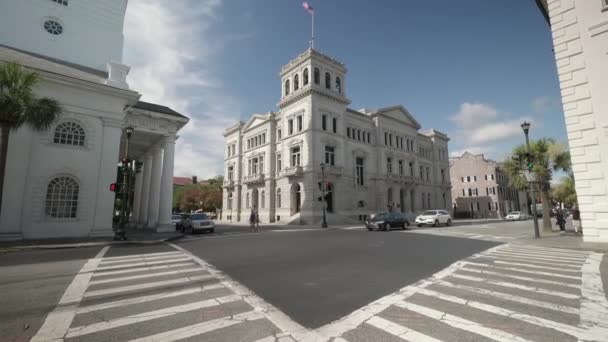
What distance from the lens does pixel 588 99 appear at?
427 inches

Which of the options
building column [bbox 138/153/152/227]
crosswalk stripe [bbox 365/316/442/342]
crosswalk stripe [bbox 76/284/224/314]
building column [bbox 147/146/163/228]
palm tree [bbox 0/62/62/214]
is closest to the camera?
crosswalk stripe [bbox 365/316/442/342]

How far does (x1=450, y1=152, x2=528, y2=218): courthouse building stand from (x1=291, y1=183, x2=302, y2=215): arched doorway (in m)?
43.2

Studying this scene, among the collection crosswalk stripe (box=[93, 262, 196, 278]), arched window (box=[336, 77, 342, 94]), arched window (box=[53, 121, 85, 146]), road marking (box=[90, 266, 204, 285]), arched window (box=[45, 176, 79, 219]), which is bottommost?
crosswalk stripe (box=[93, 262, 196, 278])

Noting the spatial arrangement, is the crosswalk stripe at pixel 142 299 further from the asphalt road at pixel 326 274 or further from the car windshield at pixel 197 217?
the car windshield at pixel 197 217

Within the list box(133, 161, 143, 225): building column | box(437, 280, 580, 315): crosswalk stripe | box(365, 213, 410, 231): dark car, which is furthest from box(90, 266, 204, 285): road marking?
box(133, 161, 143, 225): building column

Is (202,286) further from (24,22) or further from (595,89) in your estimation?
(24,22)

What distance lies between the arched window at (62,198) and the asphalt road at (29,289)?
7.76 m

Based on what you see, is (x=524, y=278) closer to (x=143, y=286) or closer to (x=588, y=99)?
(x=143, y=286)

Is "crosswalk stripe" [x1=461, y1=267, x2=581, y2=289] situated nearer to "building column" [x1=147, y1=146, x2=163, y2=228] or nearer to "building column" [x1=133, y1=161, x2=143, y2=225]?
"building column" [x1=147, y1=146, x2=163, y2=228]

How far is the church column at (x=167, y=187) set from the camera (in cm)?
2247

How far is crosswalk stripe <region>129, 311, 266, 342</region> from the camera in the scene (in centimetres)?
351

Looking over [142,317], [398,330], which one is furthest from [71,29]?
[398,330]

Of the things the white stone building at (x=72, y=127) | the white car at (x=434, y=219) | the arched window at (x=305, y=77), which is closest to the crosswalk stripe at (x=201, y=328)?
the white stone building at (x=72, y=127)

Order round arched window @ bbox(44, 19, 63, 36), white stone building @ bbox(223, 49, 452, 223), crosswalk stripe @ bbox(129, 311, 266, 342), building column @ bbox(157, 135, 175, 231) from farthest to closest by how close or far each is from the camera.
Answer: white stone building @ bbox(223, 49, 452, 223) → building column @ bbox(157, 135, 175, 231) → round arched window @ bbox(44, 19, 63, 36) → crosswalk stripe @ bbox(129, 311, 266, 342)
